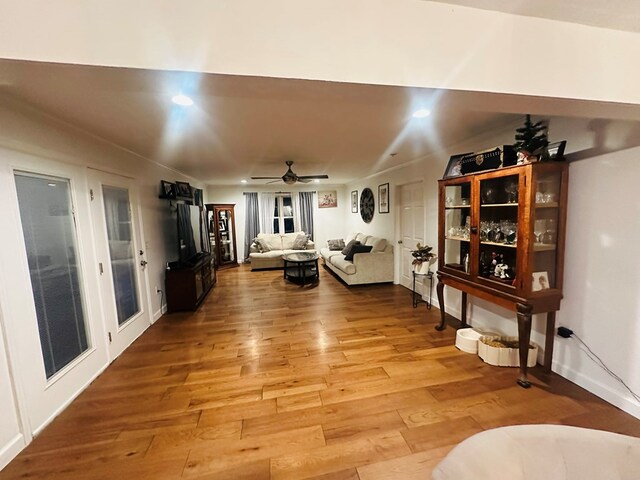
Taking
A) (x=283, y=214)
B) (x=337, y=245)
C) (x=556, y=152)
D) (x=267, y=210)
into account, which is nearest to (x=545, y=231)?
(x=556, y=152)

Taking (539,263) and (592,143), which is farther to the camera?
(539,263)

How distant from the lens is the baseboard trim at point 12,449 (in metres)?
1.57

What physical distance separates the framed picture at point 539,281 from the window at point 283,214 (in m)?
6.45

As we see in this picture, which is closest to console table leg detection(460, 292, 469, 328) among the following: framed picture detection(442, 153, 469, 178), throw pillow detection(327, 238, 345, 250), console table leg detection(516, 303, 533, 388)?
console table leg detection(516, 303, 533, 388)

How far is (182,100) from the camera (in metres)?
1.93

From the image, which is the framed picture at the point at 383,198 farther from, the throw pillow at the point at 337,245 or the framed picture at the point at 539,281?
the framed picture at the point at 539,281

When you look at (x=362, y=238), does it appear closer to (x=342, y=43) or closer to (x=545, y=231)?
(x=545, y=231)

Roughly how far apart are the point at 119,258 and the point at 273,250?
4270 mm

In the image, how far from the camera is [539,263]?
2174 millimetres

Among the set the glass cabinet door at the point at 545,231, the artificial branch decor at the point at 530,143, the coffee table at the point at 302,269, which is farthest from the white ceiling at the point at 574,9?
the coffee table at the point at 302,269

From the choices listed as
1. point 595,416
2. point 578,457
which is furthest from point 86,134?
point 595,416

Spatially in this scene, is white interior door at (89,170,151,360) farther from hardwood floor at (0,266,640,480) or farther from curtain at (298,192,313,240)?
curtain at (298,192,313,240)

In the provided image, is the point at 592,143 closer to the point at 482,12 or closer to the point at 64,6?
the point at 482,12

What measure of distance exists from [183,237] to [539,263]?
434cm
